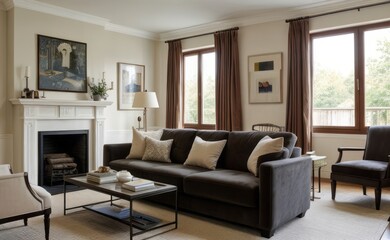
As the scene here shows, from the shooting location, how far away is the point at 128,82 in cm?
673

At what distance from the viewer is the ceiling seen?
16.6 feet

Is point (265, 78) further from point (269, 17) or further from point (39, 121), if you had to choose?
point (39, 121)

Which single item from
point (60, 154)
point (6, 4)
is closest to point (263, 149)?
point (60, 154)

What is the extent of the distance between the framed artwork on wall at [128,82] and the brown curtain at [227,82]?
69.6 inches

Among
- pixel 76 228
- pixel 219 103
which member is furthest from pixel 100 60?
pixel 76 228

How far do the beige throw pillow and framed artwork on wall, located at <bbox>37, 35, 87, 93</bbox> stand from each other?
2020 millimetres

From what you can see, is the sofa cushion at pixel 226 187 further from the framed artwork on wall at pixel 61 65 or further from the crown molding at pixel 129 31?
the crown molding at pixel 129 31

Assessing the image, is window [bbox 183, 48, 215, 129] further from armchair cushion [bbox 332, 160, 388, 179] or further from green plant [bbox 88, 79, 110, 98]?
armchair cushion [bbox 332, 160, 388, 179]

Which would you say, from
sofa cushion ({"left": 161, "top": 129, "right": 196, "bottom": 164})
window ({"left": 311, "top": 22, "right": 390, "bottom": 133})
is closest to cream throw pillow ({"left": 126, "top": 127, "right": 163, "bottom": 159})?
sofa cushion ({"left": 161, "top": 129, "right": 196, "bottom": 164})

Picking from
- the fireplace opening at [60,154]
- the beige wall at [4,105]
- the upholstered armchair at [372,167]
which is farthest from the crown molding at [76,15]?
the upholstered armchair at [372,167]

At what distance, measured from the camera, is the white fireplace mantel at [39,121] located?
4898 millimetres

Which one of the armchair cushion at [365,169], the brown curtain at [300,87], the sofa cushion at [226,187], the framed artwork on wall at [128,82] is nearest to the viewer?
the sofa cushion at [226,187]

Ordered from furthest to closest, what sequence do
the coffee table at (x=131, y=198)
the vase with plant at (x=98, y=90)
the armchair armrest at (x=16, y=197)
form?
the vase with plant at (x=98, y=90) → the coffee table at (x=131, y=198) → the armchair armrest at (x=16, y=197)

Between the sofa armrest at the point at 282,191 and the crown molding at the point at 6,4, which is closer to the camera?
the sofa armrest at the point at 282,191
